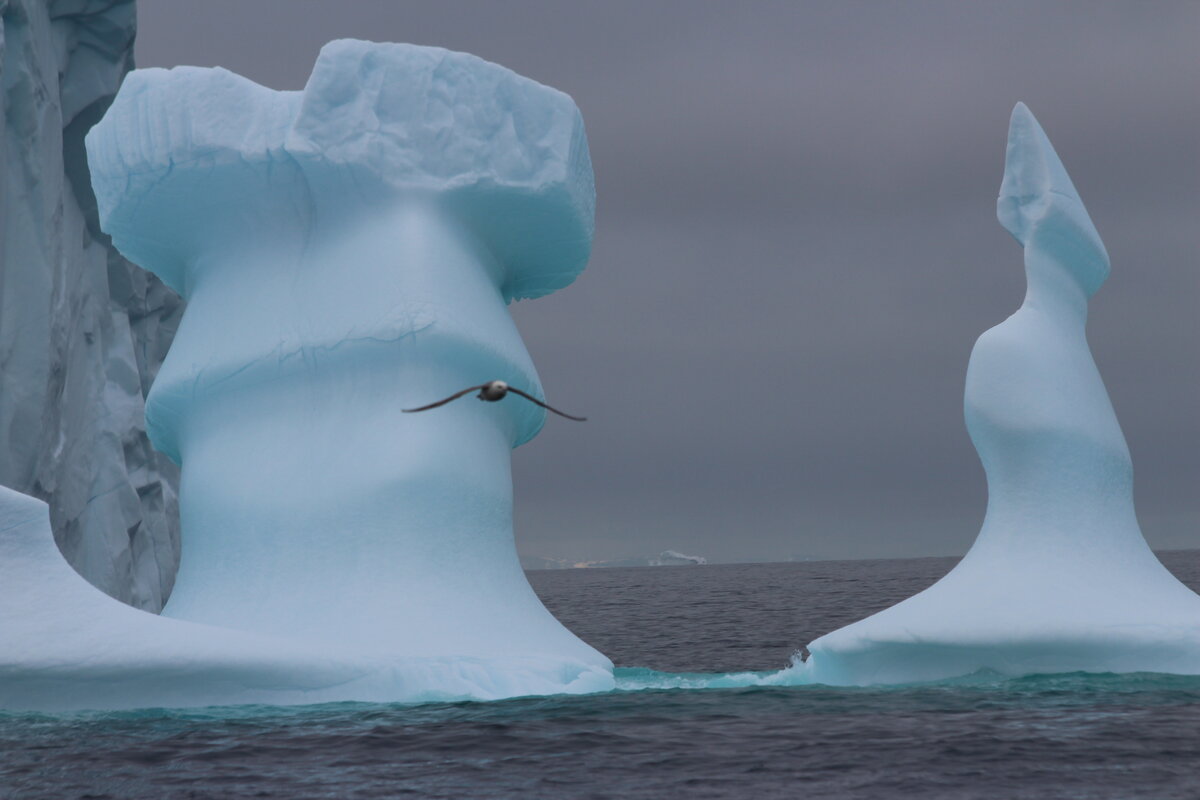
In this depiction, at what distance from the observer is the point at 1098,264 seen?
50.9ft

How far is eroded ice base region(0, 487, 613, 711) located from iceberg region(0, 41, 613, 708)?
698mm

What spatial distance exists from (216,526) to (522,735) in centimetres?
564

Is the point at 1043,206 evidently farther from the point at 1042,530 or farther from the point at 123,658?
the point at 123,658

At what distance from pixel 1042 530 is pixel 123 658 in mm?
9134

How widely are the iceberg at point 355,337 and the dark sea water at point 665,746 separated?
165 cm

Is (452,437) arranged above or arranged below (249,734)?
above

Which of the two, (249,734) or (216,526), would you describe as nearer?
(249,734)

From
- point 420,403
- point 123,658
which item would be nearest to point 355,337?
point 420,403

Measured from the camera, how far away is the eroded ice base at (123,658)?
37.2 ft

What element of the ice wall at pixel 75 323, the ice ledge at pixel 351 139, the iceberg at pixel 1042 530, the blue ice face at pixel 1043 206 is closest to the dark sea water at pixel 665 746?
the iceberg at pixel 1042 530

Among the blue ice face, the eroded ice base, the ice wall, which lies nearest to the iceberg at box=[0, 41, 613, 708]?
the eroded ice base

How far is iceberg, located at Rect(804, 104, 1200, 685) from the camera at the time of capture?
13.1 meters

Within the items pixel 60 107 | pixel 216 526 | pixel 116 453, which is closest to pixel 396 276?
pixel 216 526

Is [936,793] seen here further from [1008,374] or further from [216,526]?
[216,526]
